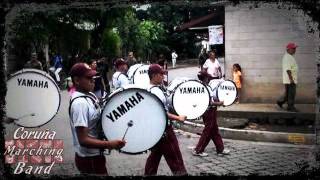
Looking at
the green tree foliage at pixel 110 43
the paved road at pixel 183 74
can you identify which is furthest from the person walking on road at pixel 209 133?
the green tree foliage at pixel 110 43

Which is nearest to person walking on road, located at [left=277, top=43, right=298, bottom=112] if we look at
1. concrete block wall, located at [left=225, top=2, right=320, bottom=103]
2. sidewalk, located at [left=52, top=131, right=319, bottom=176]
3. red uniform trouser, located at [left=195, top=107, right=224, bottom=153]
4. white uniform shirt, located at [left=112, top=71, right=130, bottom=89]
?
concrete block wall, located at [left=225, top=2, right=320, bottom=103]

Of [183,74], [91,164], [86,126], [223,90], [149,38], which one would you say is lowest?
[183,74]

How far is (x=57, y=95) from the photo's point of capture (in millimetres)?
5645

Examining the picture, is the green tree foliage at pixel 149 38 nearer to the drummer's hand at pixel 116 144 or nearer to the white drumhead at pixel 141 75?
the white drumhead at pixel 141 75

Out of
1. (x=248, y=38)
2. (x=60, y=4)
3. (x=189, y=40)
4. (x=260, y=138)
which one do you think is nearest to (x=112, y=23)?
(x=189, y=40)

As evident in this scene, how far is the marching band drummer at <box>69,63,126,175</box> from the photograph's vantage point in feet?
14.3

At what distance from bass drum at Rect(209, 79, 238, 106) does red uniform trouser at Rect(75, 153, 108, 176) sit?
153 inches

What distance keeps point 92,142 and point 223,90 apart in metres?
4.43

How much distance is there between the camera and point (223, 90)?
8.34 meters

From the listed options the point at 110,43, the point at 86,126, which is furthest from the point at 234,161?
the point at 110,43

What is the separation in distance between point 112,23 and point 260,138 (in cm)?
1995

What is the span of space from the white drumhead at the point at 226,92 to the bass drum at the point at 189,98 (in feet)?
4.24

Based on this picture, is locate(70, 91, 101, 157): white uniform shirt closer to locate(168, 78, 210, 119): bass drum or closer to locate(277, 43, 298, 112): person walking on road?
locate(168, 78, 210, 119): bass drum

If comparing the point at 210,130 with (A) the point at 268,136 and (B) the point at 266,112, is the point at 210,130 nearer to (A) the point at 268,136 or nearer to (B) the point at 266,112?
(A) the point at 268,136
